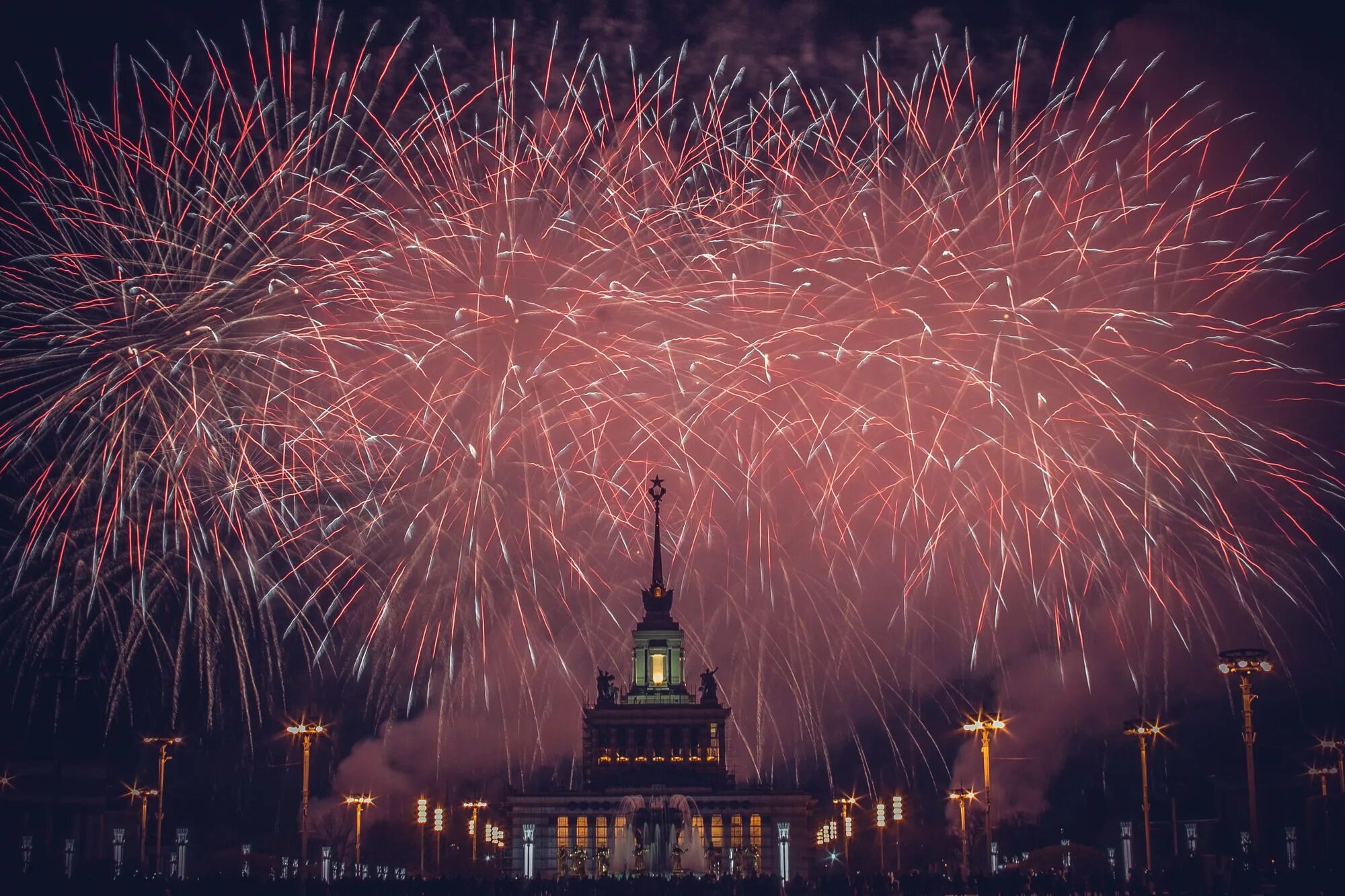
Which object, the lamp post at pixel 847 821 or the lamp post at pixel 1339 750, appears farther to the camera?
the lamp post at pixel 847 821

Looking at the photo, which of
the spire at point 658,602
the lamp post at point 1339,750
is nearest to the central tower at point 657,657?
the spire at point 658,602

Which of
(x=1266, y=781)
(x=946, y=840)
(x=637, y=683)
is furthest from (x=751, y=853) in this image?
(x=946, y=840)

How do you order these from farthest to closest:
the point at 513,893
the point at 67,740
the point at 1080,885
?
the point at 67,740 → the point at 1080,885 → the point at 513,893

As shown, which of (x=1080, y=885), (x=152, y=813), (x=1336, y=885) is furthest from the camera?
(x=152, y=813)

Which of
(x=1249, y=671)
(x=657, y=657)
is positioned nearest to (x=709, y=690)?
(x=657, y=657)

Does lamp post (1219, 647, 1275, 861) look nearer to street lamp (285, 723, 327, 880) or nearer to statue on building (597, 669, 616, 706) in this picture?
street lamp (285, 723, 327, 880)

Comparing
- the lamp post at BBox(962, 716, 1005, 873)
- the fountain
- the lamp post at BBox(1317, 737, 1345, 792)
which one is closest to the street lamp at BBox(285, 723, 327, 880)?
the lamp post at BBox(962, 716, 1005, 873)

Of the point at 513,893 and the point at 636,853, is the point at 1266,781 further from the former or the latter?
the point at 513,893

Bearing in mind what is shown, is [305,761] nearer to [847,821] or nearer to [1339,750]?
[1339,750]

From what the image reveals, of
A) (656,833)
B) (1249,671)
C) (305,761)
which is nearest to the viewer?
(1249,671)

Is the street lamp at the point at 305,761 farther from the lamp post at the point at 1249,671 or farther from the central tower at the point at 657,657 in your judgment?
the central tower at the point at 657,657

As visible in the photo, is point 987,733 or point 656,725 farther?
point 656,725
